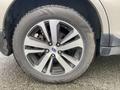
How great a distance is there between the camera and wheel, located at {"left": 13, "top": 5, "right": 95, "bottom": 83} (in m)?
3.02

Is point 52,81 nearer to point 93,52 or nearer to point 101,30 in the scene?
point 93,52

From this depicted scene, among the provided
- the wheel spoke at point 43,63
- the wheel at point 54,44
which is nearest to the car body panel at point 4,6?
the wheel at point 54,44

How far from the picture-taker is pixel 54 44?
3.10 meters

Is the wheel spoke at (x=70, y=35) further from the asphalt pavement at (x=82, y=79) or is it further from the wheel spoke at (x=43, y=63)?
the asphalt pavement at (x=82, y=79)

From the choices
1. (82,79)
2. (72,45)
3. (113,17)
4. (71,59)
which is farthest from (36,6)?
(82,79)

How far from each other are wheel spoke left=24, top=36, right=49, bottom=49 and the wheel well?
25cm

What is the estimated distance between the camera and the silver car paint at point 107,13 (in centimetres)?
289

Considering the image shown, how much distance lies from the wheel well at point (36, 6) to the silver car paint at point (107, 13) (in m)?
0.08

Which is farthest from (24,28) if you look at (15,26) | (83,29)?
(83,29)

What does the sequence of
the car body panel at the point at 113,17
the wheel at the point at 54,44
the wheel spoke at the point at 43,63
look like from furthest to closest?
the wheel spoke at the point at 43,63
the wheel at the point at 54,44
the car body panel at the point at 113,17

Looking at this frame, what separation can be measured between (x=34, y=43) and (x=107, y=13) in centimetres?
82

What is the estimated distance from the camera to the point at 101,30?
120 inches

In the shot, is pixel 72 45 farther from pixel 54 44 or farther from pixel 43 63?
pixel 43 63

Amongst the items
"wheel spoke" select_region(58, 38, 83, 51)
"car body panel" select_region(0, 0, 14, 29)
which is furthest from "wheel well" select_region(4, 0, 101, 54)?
"wheel spoke" select_region(58, 38, 83, 51)
